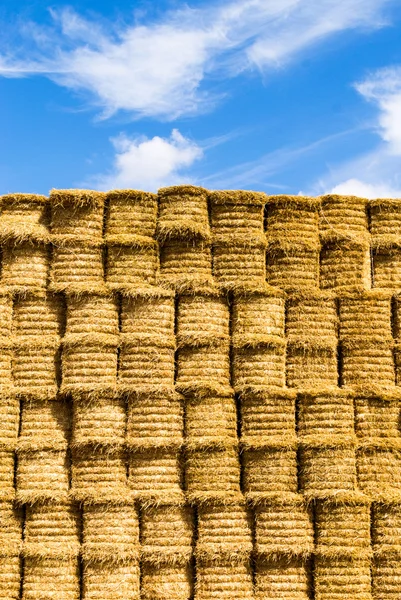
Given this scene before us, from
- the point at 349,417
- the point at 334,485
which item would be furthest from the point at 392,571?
the point at 349,417

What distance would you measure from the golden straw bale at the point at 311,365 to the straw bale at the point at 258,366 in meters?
0.17

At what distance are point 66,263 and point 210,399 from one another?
7.08 ft

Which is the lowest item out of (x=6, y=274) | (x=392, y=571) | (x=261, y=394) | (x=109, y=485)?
(x=392, y=571)

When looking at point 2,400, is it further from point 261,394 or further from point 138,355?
point 261,394

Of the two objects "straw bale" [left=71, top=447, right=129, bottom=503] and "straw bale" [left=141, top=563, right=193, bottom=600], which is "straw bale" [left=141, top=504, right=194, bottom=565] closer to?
"straw bale" [left=141, top=563, right=193, bottom=600]

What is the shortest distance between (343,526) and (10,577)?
348 cm

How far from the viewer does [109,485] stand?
22.2 ft

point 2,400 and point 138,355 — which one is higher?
point 138,355

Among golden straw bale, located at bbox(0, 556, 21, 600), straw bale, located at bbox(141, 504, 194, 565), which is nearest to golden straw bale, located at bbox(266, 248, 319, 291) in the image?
straw bale, located at bbox(141, 504, 194, 565)

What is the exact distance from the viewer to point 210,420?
688 centimetres

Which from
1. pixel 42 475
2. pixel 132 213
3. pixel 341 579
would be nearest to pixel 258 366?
pixel 132 213

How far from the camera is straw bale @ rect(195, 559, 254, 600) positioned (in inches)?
263

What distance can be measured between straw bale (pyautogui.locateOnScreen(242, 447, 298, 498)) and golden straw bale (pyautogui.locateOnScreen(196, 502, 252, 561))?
0.28 meters

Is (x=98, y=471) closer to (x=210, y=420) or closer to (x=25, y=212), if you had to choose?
(x=210, y=420)
